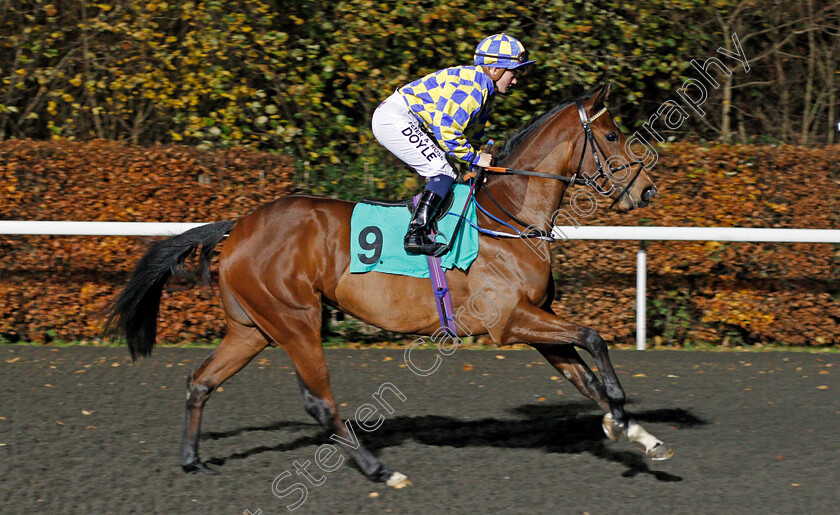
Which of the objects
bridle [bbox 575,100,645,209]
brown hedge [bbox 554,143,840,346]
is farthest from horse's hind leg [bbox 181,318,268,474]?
A: brown hedge [bbox 554,143,840,346]

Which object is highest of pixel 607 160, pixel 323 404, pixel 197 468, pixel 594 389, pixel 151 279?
pixel 607 160

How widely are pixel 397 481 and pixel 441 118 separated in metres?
1.79

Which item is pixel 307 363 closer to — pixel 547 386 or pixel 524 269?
pixel 524 269

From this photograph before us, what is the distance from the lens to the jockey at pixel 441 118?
14.1 ft

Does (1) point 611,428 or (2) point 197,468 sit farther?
(2) point 197,468

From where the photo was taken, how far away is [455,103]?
170 inches

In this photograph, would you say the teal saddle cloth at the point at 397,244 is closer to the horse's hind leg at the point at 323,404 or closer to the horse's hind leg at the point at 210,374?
the horse's hind leg at the point at 323,404

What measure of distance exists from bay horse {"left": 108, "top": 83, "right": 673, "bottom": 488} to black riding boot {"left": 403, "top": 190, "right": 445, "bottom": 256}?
0.17m

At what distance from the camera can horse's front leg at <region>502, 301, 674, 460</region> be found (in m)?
4.05

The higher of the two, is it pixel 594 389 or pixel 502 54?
pixel 502 54

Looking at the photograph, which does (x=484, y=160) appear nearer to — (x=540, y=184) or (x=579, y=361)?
(x=540, y=184)

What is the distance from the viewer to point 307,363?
14.4ft

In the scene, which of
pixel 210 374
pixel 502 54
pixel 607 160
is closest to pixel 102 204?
pixel 210 374

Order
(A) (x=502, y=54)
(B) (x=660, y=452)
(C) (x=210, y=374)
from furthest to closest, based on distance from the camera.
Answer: (C) (x=210, y=374) → (A) (x=502, y=54) → (B) (x=660, y=452)
